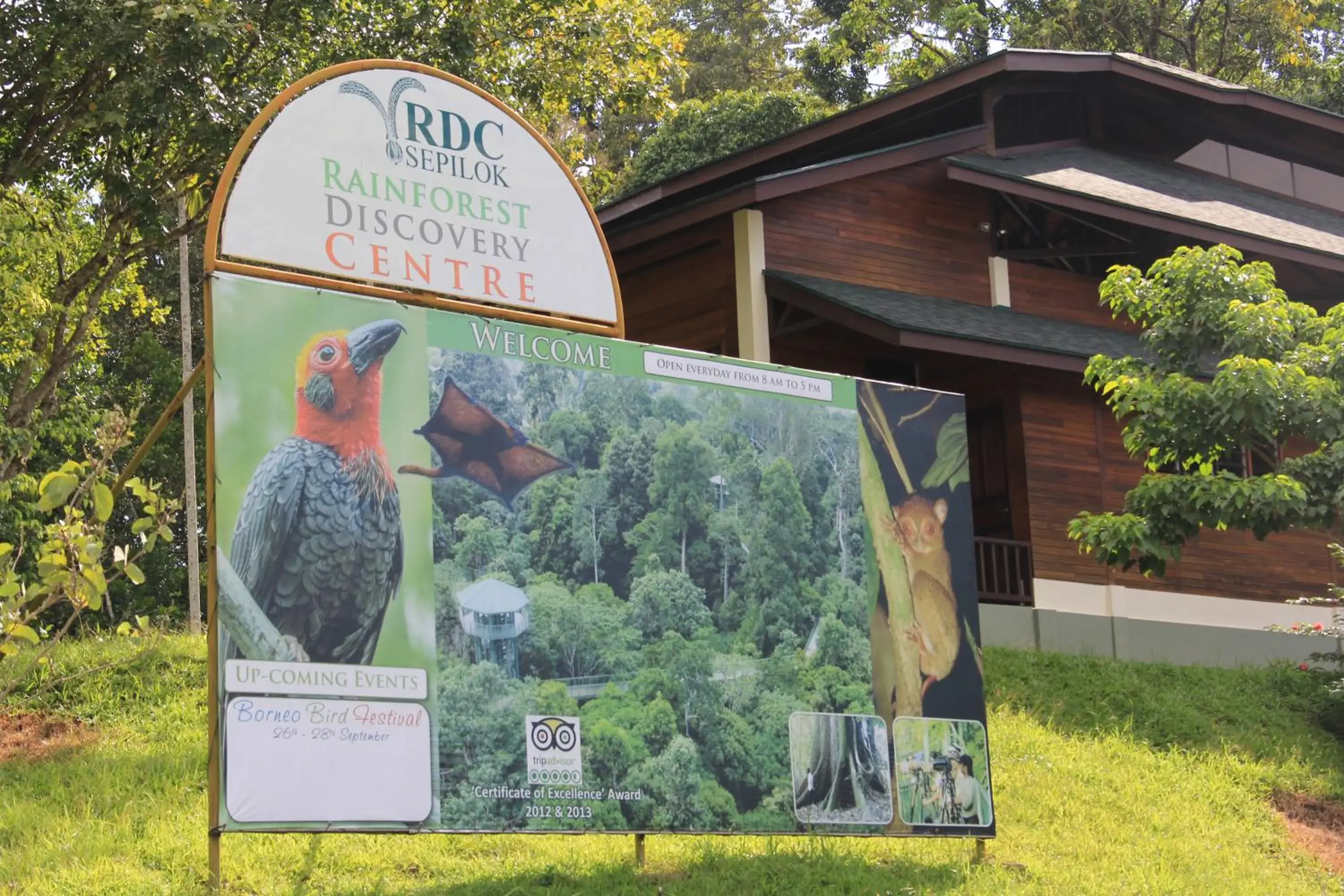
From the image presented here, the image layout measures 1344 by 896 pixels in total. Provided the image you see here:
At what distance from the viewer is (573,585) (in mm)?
9617

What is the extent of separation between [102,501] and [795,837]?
7.74 m

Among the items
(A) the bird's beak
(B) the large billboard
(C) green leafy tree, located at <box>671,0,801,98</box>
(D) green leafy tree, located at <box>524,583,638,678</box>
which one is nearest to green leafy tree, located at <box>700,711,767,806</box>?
(B) the large billboard

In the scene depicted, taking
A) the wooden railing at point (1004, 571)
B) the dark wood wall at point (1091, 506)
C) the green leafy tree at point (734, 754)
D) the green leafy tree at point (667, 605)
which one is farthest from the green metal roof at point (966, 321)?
the green leafy tree at point (734, 754)

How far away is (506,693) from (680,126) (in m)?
24.5

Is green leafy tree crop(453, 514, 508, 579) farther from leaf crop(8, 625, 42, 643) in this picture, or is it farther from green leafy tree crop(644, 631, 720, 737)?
leaf crop(8, 625, 42, 643)

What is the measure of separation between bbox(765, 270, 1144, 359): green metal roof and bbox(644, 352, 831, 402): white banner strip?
612cm

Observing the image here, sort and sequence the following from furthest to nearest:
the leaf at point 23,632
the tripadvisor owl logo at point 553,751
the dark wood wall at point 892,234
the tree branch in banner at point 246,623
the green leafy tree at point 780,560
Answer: the dark wood wall at point 892,234
the green leafy tree at point 780,560
the tripadvisor owl logo at point 553,751
the tree branch in banner at point 246,623
the leaf at point 23,632

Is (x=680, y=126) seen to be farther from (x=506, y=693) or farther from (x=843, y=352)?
(x=506, y=693)

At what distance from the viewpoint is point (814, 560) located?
34.9 feet

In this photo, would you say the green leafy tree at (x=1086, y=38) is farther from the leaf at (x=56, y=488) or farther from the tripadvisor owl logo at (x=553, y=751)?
the leaf at (x=56, y=488)

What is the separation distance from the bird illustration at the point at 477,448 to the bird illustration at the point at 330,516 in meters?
0.35

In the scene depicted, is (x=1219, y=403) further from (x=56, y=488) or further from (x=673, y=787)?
(x=56, y=488)

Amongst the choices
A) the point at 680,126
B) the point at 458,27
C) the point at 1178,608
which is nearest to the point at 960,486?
the point at 458,27

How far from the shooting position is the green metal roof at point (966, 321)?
17531 mm
